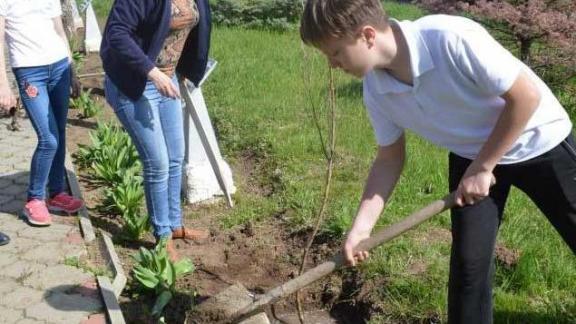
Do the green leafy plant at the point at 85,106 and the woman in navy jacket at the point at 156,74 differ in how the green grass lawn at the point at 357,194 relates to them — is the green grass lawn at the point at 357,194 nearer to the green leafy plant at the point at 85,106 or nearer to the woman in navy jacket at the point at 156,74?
the woman in navy jacket at the point at 156,74

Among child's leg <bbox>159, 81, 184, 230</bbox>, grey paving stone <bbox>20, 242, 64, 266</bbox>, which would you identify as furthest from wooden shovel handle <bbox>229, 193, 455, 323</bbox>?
grey paving stone <bbox>20, 242, 64, 266</bbox>

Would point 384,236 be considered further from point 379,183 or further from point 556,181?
point 556,181

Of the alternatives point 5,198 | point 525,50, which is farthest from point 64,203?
point 525,50

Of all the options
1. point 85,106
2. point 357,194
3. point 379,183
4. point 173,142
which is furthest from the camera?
point 85,106

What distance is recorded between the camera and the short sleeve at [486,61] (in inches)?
83.0

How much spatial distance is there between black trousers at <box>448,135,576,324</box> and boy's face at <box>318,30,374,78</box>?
634mm

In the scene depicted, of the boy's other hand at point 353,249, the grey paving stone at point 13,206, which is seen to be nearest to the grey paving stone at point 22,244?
the grey paving stone at point 13,206

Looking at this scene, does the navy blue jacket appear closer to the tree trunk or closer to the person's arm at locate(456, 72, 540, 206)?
the person's arm at locate(456, 72, 540, 206)

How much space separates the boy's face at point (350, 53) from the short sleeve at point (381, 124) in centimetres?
29

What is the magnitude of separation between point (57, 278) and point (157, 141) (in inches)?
36.2

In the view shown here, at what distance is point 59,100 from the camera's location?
420cm

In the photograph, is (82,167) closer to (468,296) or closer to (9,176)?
(9,176)

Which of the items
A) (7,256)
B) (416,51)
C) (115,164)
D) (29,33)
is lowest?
(115,164)

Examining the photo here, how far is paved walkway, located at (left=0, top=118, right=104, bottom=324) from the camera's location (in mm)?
3402
